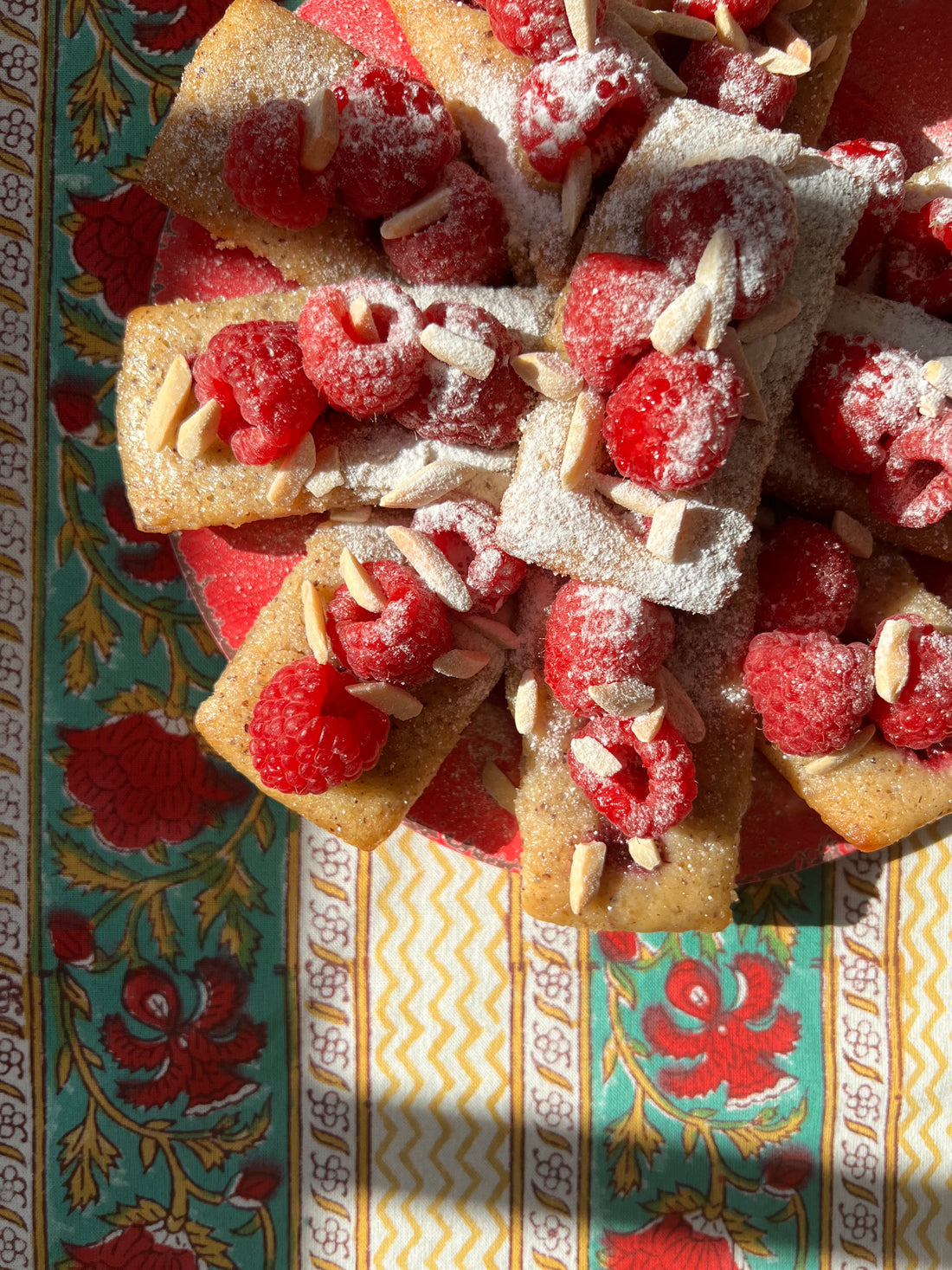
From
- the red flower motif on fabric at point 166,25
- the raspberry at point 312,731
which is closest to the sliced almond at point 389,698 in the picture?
the raspberry at point 312,731

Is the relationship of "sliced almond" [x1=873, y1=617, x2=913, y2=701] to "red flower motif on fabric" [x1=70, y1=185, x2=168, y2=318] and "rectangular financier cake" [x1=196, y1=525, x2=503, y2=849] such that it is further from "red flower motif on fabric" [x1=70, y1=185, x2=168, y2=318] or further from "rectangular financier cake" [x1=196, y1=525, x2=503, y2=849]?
"red flower motif on fabric" [x1=70, y1=185, x2=168, y2=318]

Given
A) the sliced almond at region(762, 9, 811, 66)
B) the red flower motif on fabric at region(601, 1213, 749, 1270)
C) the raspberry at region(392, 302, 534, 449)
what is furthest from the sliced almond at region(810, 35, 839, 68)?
the red flower motif on fabric at region(601, 1213, 749, 1270)

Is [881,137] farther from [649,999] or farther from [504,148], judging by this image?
[649,999]

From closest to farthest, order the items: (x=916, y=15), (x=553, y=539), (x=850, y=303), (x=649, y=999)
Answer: (x=553, y=539), (x=850, y=303), (x=916, y=15), (x=649, y=999)

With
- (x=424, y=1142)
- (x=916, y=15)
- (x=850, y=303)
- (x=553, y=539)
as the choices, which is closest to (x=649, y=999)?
(x=424, y=1142)

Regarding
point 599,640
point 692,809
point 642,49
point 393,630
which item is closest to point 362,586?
point 393,630

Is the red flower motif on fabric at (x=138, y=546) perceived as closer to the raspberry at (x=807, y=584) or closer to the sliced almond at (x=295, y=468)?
the sliced almond at (x=295, y=468)
